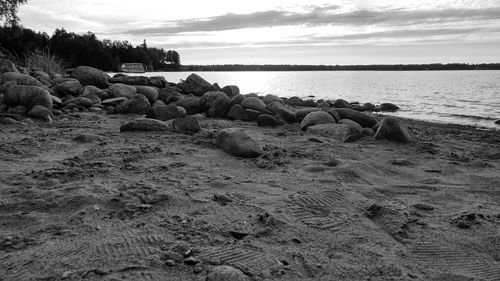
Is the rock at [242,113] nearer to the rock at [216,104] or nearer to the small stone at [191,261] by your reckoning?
the rock at [216,104]

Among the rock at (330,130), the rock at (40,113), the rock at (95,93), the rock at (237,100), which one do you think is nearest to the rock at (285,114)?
the rock at (237,100)

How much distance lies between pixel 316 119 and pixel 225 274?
19.2ft

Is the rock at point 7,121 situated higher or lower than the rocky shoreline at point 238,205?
higher

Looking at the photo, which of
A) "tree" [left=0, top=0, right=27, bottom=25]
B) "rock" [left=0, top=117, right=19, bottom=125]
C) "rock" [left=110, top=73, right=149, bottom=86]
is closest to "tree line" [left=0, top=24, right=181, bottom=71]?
"tree" [left=0, top=0, right=27, bottom=25]

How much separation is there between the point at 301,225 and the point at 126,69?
46.6 m

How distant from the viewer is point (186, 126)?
21.3 feet

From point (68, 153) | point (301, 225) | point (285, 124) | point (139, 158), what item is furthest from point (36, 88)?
point (301, 225)

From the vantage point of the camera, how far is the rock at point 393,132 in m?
6.60

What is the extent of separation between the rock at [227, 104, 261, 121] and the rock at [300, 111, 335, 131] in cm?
99

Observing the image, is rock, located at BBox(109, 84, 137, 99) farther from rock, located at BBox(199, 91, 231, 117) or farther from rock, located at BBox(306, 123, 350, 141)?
rock, located at BBox(306, 123, 350, 141)

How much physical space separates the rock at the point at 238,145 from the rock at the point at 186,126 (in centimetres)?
112

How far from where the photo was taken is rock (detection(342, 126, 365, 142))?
661 centimetres

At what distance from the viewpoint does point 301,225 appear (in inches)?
122

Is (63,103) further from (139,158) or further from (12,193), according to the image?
(12,193)
